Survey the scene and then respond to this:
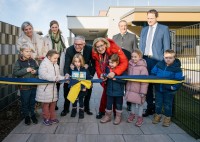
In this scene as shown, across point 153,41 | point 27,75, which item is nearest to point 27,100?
point 27,75

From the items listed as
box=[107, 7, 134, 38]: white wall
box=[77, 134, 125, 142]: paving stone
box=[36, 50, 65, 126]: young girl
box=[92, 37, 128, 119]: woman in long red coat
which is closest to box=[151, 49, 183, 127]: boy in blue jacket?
box=[92, 37, 128, 119]: woman in long red coat

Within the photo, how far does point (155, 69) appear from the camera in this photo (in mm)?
4895

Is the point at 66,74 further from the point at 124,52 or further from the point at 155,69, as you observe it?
the point at 155,69

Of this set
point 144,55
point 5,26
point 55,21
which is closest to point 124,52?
point 144,55

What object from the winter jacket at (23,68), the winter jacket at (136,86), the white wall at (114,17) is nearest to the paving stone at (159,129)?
the winter jacket at (136,86)

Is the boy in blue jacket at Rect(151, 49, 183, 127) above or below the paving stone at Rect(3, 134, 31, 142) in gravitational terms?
above

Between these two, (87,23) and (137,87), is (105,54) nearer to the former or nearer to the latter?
(137,87)

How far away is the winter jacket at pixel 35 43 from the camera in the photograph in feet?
16.6

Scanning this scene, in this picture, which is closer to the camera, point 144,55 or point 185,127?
point 185,127

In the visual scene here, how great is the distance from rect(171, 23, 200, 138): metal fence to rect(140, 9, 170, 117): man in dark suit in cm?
24

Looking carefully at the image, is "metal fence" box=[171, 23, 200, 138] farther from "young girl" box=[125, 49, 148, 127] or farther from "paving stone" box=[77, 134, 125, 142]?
"paving stone" box=[77, 134, 125, 142]

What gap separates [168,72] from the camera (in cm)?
470

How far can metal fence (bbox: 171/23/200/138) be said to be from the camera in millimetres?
4113

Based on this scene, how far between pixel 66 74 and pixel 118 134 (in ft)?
5.04
